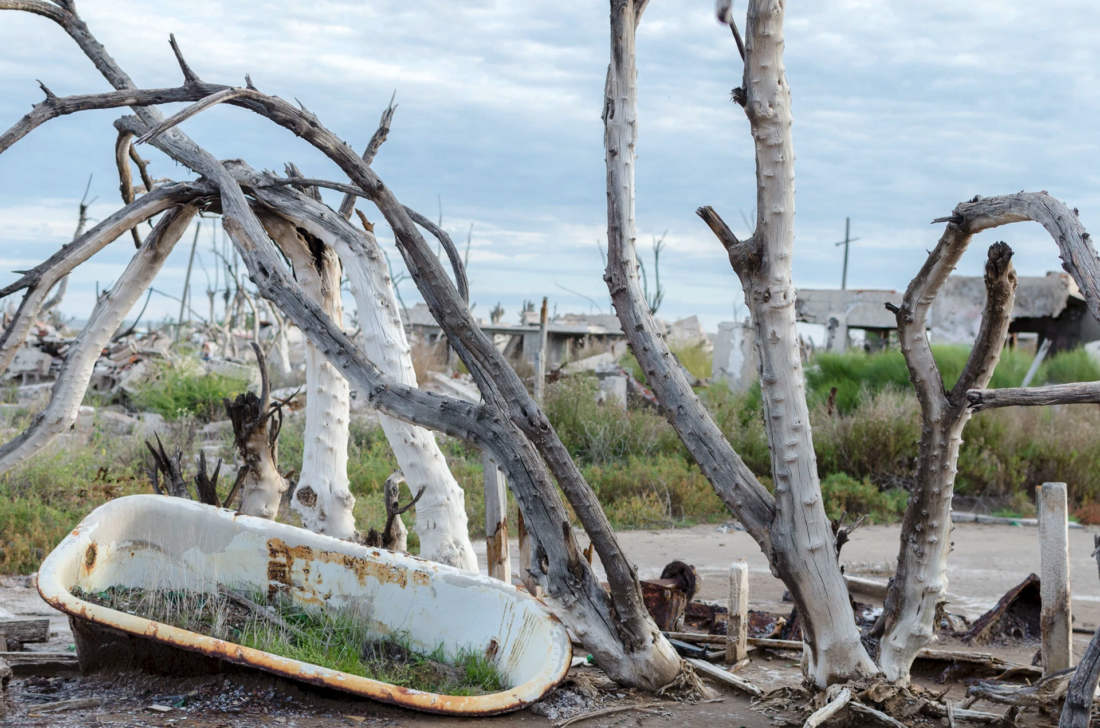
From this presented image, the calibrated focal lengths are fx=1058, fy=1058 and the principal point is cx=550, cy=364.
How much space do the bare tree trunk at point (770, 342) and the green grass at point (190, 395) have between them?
9.68 m

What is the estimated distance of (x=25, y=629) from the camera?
4953 mm

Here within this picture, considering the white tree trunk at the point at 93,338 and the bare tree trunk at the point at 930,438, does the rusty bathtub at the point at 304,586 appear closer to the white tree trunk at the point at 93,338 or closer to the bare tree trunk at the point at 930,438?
the white tree trunk at the point at 93,338

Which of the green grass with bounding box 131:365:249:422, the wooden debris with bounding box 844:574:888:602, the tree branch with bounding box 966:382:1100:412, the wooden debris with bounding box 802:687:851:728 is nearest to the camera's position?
the tree branch with bounding box 966:382:1100:412

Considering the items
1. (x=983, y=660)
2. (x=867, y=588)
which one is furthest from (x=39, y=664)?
(x=867, y=588)

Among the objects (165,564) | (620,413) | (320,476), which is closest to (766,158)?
(320,476)

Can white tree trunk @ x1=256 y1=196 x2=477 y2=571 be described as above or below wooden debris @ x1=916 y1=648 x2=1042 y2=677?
above

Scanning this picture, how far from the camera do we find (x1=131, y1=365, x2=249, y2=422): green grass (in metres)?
13.1

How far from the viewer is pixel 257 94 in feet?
14.3

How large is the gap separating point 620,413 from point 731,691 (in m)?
8.07

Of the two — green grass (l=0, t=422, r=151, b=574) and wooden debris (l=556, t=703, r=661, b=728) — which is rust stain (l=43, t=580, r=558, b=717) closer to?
wooden debris (l=556, t=703, r=661, b=728)

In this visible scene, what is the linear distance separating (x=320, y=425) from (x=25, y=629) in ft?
5.39

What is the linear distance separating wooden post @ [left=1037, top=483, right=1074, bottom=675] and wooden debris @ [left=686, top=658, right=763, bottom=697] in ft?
3.93

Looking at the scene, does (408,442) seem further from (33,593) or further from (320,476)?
(33,593)

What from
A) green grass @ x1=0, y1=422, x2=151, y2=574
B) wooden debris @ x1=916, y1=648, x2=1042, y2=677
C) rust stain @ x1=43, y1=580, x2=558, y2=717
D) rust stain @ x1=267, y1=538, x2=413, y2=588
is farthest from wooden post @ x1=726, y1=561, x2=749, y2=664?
green grass @ x1=0, y1=422, x2=151, y2=574
